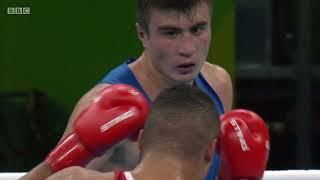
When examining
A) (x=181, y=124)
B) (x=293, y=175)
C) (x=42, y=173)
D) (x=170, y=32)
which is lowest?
(x=293, y=175)

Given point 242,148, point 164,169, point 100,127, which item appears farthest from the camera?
point 242,148

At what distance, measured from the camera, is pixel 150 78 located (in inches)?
69.2

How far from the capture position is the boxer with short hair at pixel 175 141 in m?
1.27

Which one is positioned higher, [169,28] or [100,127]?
[169,28]

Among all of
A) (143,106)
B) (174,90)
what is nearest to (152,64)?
(143,106)

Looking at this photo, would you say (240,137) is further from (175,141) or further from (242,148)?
(175,141)

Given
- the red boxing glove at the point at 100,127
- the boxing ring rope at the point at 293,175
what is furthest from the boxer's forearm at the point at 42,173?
the boxing ring rope at the point at 293,175

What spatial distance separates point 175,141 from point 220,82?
2.21 ft

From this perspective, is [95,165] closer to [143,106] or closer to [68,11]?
[143,106]

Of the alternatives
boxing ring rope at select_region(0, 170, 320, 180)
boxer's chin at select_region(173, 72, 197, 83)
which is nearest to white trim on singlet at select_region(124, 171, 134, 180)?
boxer's chin at select_region(173, 72, 197, 83)

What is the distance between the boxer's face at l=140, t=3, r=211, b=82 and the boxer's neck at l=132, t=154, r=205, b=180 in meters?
0.38

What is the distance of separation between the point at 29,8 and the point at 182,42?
2.19 metres

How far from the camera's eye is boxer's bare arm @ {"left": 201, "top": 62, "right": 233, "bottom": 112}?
1.90 meters

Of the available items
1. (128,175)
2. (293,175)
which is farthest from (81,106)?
(293,175)
